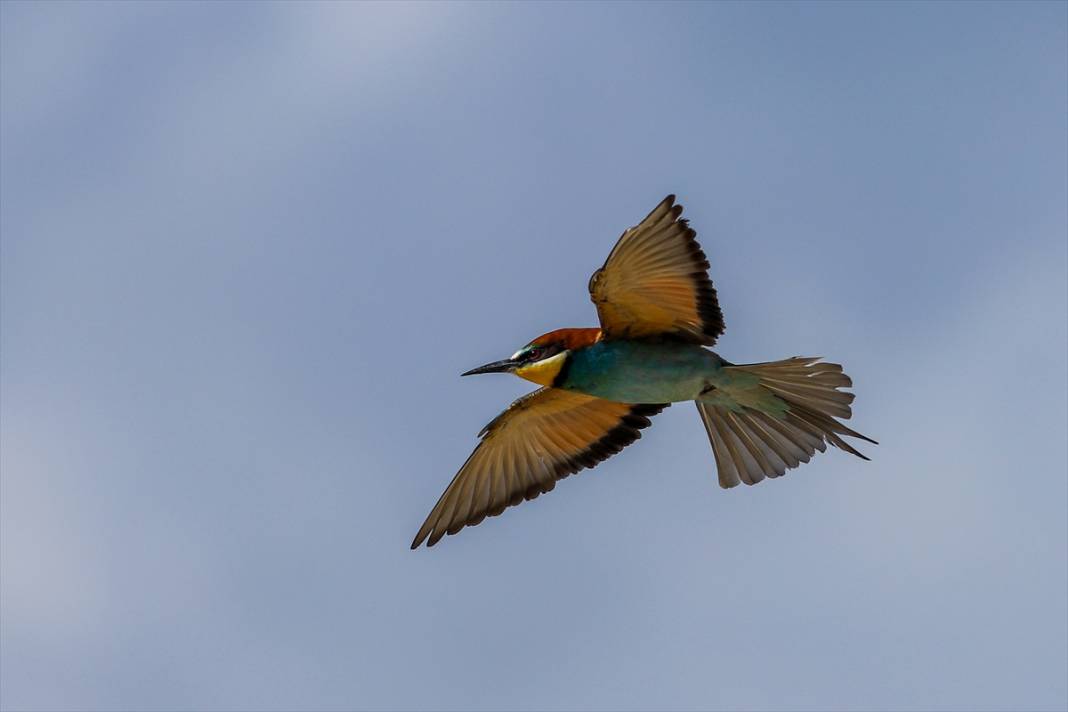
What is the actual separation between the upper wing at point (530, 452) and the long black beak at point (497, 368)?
0.44 meters

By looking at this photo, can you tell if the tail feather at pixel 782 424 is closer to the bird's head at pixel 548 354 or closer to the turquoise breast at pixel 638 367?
the turquoise breast at pixel 638 367

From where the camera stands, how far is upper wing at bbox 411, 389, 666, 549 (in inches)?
300

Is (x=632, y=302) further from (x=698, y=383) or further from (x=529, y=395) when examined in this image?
(x=529, y=395)

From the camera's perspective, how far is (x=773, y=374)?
22.3 feet

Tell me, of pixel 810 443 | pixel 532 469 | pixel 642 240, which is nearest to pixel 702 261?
pixel 642 240

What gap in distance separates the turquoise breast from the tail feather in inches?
7.3

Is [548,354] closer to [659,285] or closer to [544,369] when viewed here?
[544,369]

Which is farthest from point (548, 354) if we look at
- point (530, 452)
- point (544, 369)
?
point (530, 452)

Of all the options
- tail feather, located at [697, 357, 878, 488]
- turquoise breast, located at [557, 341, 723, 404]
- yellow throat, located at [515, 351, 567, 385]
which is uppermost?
yellow throat, located at [515, 351, 567, 385]

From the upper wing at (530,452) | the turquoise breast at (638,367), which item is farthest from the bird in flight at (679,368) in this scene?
the upper wing at (530,452)

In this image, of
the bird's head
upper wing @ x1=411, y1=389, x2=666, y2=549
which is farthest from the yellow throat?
upper wing @ x1=411, y1=389, x2=666, y2=549

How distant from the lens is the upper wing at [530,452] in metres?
7.62

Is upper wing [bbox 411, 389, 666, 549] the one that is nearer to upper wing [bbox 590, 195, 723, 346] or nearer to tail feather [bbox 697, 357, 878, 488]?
tail feather [bbox 697, 357, 878, 488]

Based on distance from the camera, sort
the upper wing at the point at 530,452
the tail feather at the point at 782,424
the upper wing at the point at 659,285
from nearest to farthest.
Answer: the upper wing at the point at 659,285 → the tail feather at the point at 782,424 → the upper wing at the point at 530,452
